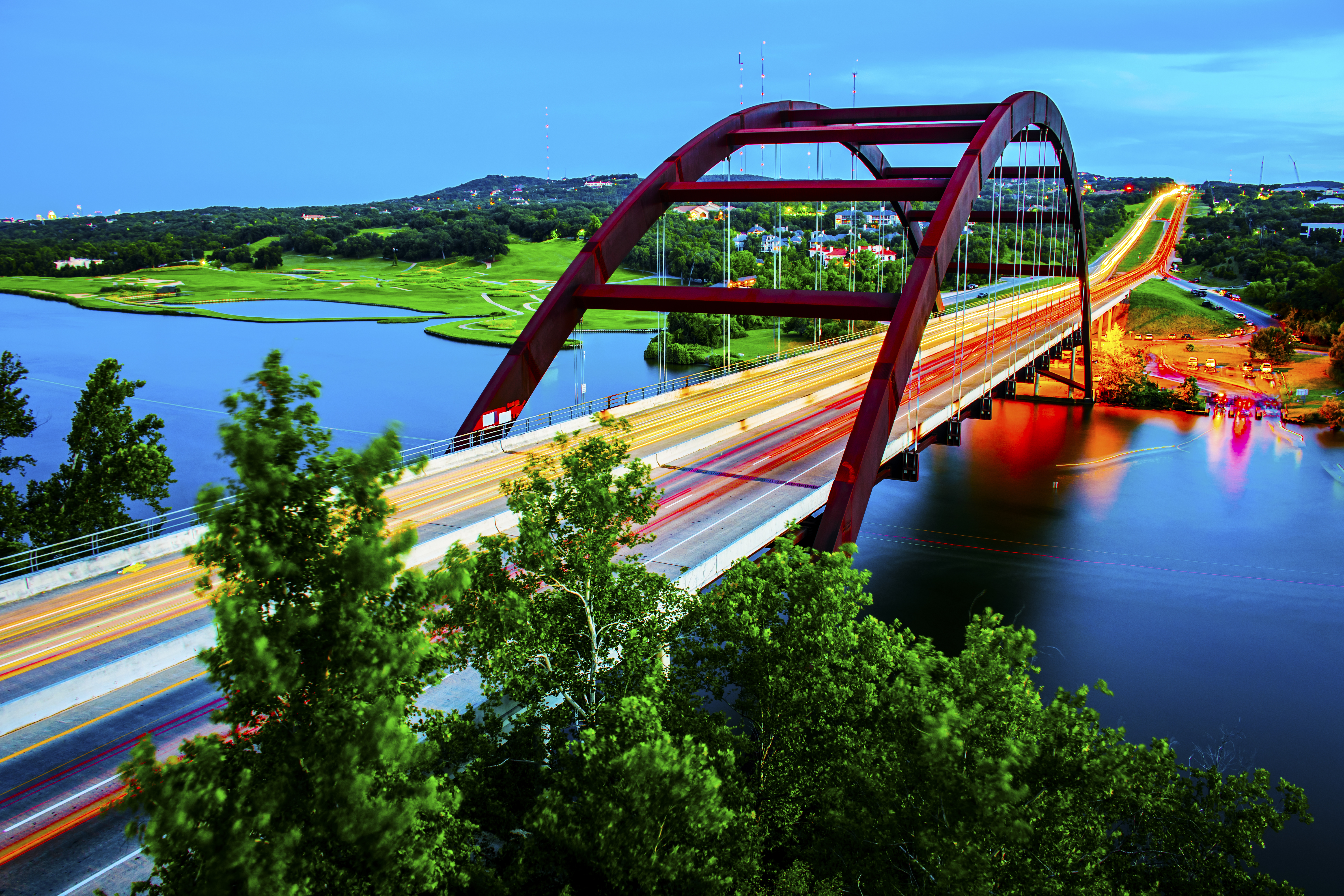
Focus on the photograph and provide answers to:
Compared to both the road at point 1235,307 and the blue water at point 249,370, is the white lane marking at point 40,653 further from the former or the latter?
the road at point 1235,307

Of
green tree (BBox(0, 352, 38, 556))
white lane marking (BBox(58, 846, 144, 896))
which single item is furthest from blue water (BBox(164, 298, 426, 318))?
white lane marking (BBox(58, 846, 144, 896))

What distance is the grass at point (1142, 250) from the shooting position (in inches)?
5846

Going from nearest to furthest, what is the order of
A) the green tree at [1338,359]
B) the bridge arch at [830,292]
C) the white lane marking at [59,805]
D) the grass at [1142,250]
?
the white lane marking at [59,805] < the bridge arch at [830,292] < the green tree at [1338,359] < the grass at [1142,250]

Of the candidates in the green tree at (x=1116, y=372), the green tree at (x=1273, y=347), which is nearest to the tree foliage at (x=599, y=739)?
the green tree at (x=1116, y=372)

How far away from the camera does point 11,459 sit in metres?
32.8

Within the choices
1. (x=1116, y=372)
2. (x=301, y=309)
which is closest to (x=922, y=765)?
(x=1116, y=372)

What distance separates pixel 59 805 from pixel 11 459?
2454 centimetres

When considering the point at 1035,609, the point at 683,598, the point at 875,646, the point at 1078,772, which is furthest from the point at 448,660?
the point at 1035,609

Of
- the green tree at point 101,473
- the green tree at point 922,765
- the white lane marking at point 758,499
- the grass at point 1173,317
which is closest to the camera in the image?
the green tree at point 922,765

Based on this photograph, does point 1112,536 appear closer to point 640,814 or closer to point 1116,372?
point 1116,372

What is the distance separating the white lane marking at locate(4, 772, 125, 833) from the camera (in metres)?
13.3

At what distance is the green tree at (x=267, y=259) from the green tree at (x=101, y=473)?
147659 millimetres

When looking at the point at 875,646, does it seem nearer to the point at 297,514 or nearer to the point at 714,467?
the point at 297,514

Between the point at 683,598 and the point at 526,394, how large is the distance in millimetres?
19914
